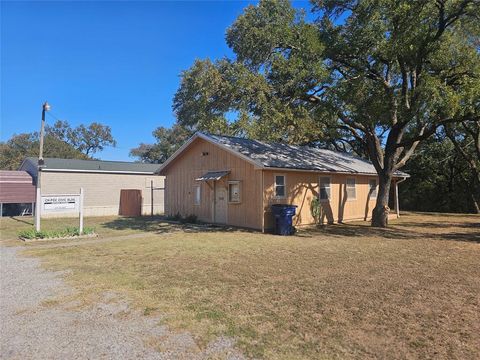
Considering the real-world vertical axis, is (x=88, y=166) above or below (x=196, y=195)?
above

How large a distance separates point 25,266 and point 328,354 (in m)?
7.32

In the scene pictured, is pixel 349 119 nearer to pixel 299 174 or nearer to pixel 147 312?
pixel 299 174

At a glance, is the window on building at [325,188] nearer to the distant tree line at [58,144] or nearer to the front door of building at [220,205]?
the front door of building at [220,205]

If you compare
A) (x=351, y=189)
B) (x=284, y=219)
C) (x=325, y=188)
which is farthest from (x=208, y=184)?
(x=351, y=189)

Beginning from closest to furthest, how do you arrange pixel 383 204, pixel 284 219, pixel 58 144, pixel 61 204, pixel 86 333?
1. pixel 86 333
2. pixel 284 219
3. pixel 61 204
4. pixel 383 204
5. pixel 58 144

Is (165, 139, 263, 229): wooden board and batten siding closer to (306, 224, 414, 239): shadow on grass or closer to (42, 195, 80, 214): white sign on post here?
(306, 224, 414, 239): shadow on grass

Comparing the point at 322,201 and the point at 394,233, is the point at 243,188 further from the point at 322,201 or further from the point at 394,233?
the point at 394,233

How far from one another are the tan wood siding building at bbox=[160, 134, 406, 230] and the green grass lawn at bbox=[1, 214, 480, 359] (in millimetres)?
3779

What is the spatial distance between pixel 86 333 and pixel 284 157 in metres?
13.5

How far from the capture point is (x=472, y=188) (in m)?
27.6

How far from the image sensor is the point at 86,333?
4484 mm

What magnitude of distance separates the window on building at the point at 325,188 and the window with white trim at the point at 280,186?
2.93 meters

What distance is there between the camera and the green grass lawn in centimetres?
425

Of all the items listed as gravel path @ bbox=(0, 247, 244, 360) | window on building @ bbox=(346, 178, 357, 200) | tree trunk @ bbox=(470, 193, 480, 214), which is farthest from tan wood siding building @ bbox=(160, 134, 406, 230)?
tree trunk @ bbox=(470, 193, 480, 214)
